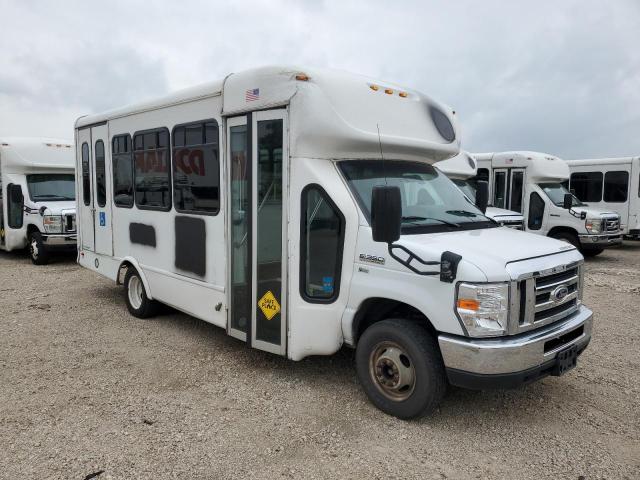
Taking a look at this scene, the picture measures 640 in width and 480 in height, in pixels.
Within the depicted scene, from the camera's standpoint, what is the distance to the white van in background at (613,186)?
49.2 feet

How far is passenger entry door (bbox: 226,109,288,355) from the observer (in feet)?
14.8

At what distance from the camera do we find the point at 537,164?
A: 13.0 meters

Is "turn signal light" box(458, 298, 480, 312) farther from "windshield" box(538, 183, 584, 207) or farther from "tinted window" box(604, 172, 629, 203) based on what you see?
"tinted window" box(604, 172, 629, 203)

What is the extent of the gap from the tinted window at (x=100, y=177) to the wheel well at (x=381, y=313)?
15.2 feet

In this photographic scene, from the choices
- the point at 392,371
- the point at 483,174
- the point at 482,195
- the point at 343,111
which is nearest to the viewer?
the point at 392,371

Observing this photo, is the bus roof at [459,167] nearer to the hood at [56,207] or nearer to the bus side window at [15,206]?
the hood at [56,207]

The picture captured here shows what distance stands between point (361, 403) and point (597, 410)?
1960mm

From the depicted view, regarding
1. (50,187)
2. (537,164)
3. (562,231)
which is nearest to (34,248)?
(50,187)

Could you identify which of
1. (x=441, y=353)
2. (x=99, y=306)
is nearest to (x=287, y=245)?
(x=441, y=353)

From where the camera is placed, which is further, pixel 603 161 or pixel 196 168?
pixel 603 161

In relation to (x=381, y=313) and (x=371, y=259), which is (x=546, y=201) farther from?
(x=371, y=259)

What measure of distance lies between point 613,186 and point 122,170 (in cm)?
1447

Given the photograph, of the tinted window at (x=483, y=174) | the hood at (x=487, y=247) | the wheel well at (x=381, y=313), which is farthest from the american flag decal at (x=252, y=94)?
the tinted window at (x=483, y=174)

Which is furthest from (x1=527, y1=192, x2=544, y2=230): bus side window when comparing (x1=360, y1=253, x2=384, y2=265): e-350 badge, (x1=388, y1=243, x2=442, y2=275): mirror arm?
(x1=388, y1=243, x2=442, y2=275): mirror arm
